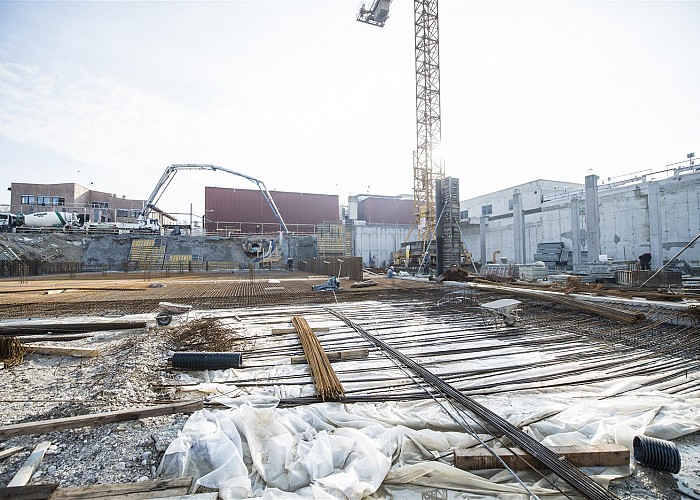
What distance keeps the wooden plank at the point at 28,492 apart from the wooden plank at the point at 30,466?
0.09 metres

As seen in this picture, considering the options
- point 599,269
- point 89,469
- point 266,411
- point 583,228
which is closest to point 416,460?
point 266,411

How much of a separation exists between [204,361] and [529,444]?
371 centimetres

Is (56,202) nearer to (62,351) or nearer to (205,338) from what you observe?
(62,351)

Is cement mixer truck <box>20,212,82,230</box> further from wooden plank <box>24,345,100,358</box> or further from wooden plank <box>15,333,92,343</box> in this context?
wooden plank <box>24,345,100,358</box>

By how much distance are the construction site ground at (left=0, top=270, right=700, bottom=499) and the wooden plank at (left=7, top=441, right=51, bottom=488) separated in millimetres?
41

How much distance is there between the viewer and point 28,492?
1.97 m

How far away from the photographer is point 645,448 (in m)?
2.37

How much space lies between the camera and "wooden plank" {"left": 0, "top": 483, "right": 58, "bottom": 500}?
1.94m

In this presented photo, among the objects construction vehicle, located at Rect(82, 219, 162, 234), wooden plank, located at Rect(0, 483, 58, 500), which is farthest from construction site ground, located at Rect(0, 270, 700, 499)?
construction vehicle, located at Rect(82, 219, 162, 234)

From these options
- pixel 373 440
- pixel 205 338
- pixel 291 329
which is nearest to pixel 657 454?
pixel 373 440

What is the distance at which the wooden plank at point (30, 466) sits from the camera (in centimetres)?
214

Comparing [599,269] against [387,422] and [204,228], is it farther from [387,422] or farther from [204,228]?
[204,228]

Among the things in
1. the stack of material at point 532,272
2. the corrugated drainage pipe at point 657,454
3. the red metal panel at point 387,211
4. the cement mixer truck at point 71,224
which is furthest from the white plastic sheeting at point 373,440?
the red metal panel at point 387,211

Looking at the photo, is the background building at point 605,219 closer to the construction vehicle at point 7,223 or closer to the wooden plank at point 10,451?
the wooden plank at point 10,451
